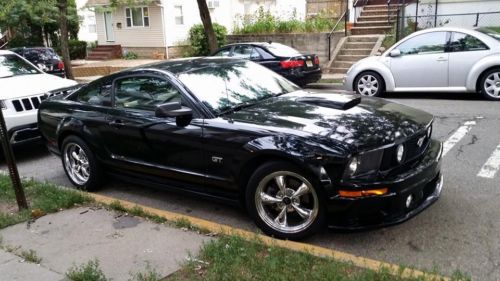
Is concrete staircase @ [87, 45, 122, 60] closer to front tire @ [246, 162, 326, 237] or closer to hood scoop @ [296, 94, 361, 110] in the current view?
hood scoop @ [296, 94, 361, 110]

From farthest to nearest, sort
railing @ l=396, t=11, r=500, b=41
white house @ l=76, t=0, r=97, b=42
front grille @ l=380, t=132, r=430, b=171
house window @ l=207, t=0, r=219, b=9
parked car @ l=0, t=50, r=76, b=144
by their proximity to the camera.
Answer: white house @ l=76, t=0, r=97, b=42 → house window @ l=207, t=0, r=219, b=9 → railing @ l=396, t=11, r=500, b=41 → parked car @ l=0, t=50, r=76, b=144 → front grille @ l=380, t=132, r=430, b=171

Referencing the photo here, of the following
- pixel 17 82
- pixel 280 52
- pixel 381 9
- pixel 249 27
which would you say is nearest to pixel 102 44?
pixel 249 27

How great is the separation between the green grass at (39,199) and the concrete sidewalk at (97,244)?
0.44 feet

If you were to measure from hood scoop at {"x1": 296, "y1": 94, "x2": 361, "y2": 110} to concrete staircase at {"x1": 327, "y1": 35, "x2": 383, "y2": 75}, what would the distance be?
1083 centimetres

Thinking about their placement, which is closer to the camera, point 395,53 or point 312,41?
point 395,53

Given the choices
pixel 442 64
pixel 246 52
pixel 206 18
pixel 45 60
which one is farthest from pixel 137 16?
pixel 442 64

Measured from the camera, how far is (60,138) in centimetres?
600

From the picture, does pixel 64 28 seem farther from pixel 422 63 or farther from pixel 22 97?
pixel 422 63

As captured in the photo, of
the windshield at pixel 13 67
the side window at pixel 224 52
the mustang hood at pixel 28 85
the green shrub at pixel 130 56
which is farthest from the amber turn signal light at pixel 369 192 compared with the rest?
the green shrub at pixel 130 56

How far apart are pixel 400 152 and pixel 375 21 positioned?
15.0 meters

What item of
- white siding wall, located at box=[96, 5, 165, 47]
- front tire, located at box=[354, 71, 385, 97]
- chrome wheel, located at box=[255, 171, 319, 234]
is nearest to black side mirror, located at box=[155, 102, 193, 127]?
chrome wheel, located at box=[255, 171, 319, 234]

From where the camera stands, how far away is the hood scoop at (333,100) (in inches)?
178

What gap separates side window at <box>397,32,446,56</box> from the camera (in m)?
9.84

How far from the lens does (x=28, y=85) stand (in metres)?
7.85
